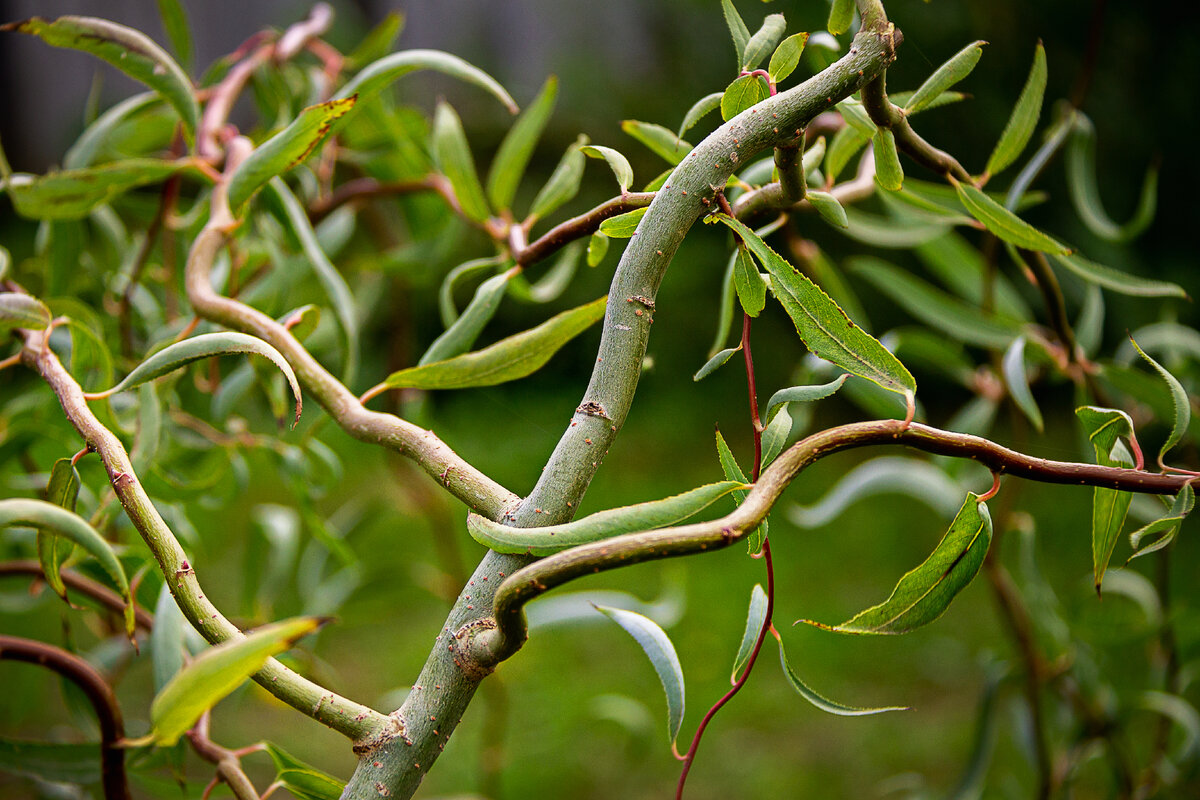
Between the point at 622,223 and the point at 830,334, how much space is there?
0.06m

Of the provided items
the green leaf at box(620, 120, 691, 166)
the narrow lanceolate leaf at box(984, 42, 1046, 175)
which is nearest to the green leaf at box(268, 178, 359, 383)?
the green leaf at box(620, 120, 691, 166)

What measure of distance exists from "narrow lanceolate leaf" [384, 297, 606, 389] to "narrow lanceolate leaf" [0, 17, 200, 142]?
155 millimetres

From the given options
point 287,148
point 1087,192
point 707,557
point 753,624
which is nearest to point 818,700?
point 753,624

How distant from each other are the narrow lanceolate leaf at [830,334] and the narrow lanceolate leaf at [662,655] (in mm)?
78

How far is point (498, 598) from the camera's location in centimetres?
16

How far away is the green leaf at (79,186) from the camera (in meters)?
0.32

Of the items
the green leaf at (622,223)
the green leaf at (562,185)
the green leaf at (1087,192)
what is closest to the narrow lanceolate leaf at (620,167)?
the green leaf at (622,223)

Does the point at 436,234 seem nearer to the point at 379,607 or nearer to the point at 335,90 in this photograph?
the point at 335,90

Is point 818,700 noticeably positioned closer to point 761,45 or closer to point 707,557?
point 761,45

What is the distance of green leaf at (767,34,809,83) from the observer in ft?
0.67

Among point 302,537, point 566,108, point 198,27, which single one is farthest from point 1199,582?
point 198,27

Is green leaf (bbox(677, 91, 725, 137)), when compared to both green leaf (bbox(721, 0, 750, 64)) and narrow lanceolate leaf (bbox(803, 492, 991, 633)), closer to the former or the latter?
green leaf (bbox(721, 0, 750, 64))

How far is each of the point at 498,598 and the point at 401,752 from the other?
0.05 metres

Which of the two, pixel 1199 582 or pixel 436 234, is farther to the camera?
pixel 1199 582
